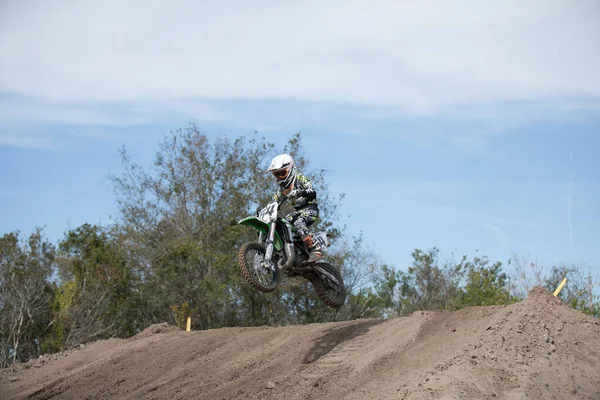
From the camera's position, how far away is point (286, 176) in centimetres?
1248

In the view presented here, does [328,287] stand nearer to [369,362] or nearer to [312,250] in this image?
[312,250]

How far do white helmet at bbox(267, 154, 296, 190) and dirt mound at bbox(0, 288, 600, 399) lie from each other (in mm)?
2993

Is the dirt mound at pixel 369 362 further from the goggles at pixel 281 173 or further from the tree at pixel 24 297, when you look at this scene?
the tree at pixel 24 297

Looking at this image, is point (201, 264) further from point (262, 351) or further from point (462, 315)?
point (462, 315)

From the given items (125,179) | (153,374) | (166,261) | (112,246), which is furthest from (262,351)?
(125,179)

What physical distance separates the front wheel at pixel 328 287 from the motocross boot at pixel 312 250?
60 centimetres

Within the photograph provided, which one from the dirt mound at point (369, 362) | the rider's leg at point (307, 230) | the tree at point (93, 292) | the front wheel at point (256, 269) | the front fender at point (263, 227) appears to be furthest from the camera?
the tree at point (93, 292)

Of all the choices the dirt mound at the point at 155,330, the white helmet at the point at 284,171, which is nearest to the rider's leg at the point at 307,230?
the white helmet at the point at 284,171

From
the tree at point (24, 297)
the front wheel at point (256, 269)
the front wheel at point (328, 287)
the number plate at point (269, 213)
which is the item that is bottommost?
the tree at point (24, 297)

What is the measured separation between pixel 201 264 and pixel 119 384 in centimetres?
1642

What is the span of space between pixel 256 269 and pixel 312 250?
1.33m

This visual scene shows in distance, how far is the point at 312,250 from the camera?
41.6ft

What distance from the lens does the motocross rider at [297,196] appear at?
40.8 feet

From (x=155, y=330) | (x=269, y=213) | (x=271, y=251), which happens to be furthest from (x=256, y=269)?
(x=155, y=330)
